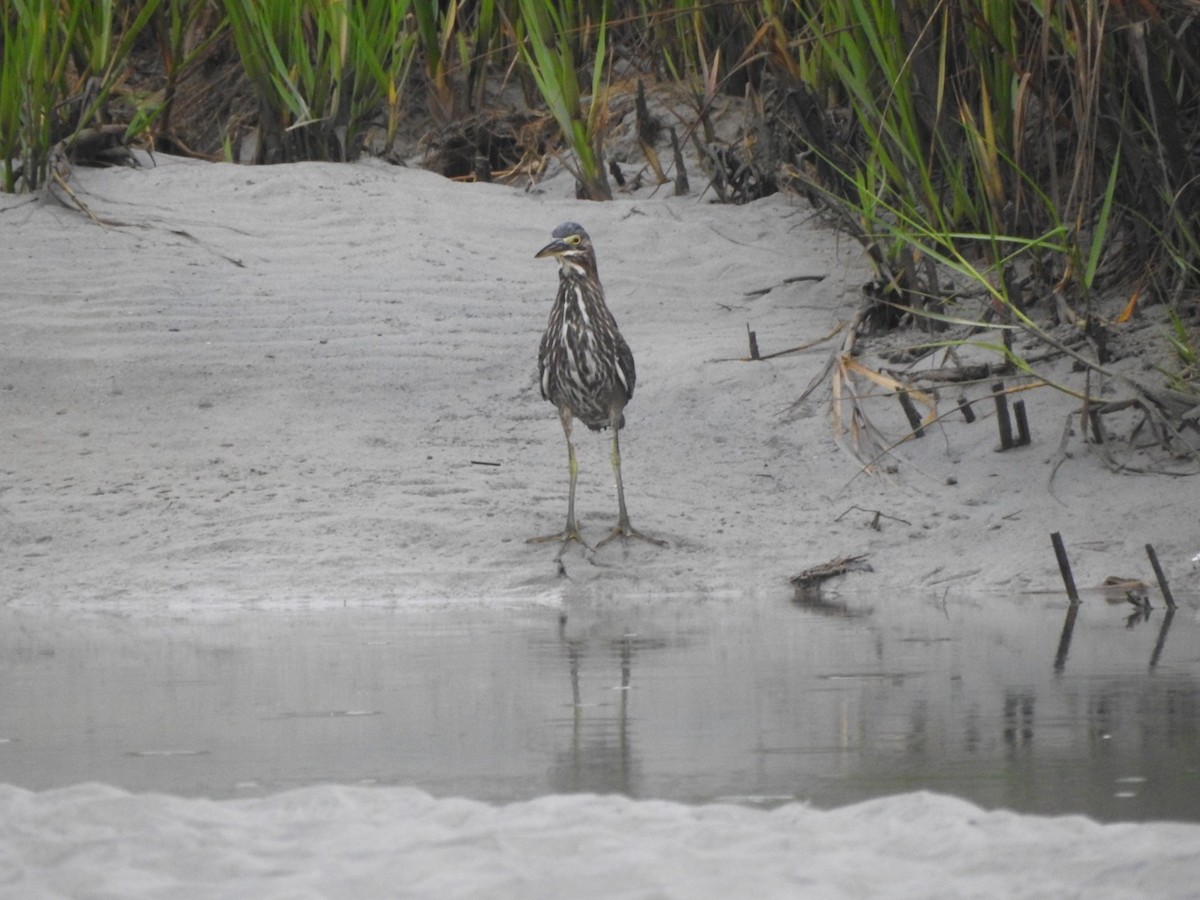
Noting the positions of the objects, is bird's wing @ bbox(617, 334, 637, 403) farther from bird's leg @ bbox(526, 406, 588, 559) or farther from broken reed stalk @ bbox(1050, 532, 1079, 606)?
broken reed stalk @ bbox(1050, 532, 1079, 606)

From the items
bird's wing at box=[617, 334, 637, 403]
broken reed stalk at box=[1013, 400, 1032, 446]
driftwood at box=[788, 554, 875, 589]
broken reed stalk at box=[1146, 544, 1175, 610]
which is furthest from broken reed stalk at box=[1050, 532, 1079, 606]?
bird's wing at box=[617, 334, 637, 403]

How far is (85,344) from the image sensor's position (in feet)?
25.3

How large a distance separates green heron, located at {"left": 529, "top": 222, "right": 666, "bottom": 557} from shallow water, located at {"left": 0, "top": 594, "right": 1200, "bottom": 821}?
4.52ft

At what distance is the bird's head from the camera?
6867mm

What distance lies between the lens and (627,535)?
6.22 m

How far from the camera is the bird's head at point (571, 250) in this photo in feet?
22.5

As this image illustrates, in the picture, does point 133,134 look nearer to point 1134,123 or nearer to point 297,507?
point 297,507

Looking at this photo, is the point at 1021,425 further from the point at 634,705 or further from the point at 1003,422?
the point at 634,705

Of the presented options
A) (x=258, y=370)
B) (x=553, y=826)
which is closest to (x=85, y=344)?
(x=258, y=370)

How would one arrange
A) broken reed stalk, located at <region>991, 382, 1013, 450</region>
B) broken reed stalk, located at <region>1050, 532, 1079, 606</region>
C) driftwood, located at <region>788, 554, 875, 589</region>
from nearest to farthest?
broken reed stalk, located at <region>1050, 532, 1079, 606</region>, driftwood, located at <region>788, 554, 875, 589</region>, broken reed stalk, located at <region>991, 382, 1013, 450</region>

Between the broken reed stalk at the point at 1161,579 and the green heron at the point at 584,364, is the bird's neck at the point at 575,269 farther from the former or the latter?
the broken reed stalk at the point at 1161,579

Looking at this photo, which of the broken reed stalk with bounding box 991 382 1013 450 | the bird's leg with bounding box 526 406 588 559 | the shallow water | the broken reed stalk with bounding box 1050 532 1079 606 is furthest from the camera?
the broken reed stalk with bounding box 991 382 1013 450

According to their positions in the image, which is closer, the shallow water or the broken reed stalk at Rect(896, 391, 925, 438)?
the shallow water

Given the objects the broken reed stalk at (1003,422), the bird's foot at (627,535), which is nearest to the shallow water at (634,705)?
the bird's foot at (627,535)
